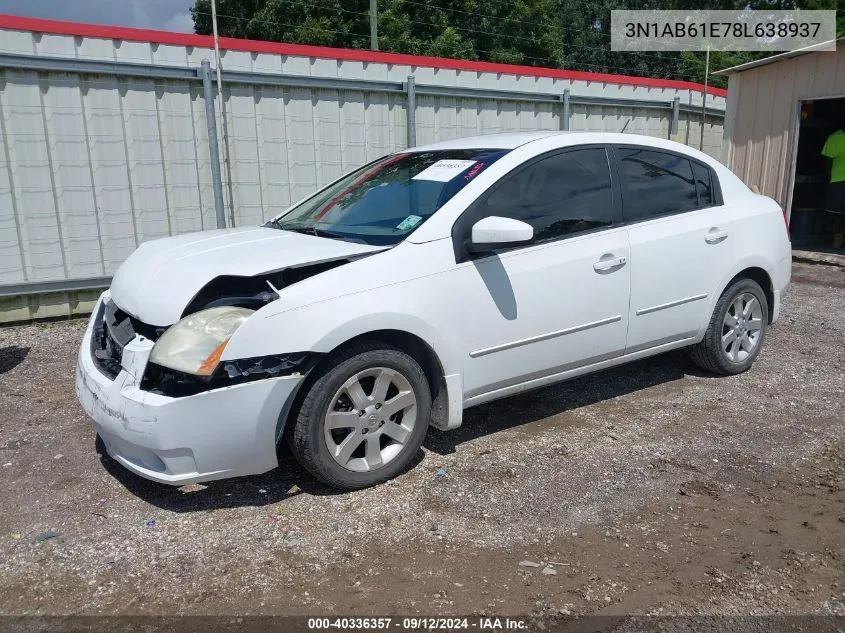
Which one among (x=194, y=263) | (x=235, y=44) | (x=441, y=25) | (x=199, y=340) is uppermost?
(x=441, y=25)

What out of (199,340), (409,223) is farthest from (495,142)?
(199,340)

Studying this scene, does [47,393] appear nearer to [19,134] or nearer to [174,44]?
[19,134]

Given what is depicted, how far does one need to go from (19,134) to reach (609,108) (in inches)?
297

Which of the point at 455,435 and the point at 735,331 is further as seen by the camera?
the point at 735,331

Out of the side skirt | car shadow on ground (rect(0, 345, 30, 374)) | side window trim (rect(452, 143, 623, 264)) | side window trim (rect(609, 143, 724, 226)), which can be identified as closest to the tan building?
side window trim (rect(609, 143, 724, 226))

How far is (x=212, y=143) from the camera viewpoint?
7141 mm

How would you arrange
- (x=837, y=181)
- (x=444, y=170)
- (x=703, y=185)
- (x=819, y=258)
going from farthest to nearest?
(x=837, y=181), (x=819, y=258), (x=703, y=185), (x=444, y=170)

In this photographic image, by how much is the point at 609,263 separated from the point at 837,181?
9056mm

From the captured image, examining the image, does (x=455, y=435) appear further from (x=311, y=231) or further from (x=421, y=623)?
(x=421, y=623)

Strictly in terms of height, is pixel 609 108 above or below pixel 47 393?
above

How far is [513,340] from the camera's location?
12.6 feet

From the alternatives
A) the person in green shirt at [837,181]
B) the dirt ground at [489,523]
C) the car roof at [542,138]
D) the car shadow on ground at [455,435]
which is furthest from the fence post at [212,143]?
the person in green shirt at [837,181]

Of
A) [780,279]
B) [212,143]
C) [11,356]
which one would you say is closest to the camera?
[780,279]

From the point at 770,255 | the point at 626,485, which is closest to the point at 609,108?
the point at 770,255
